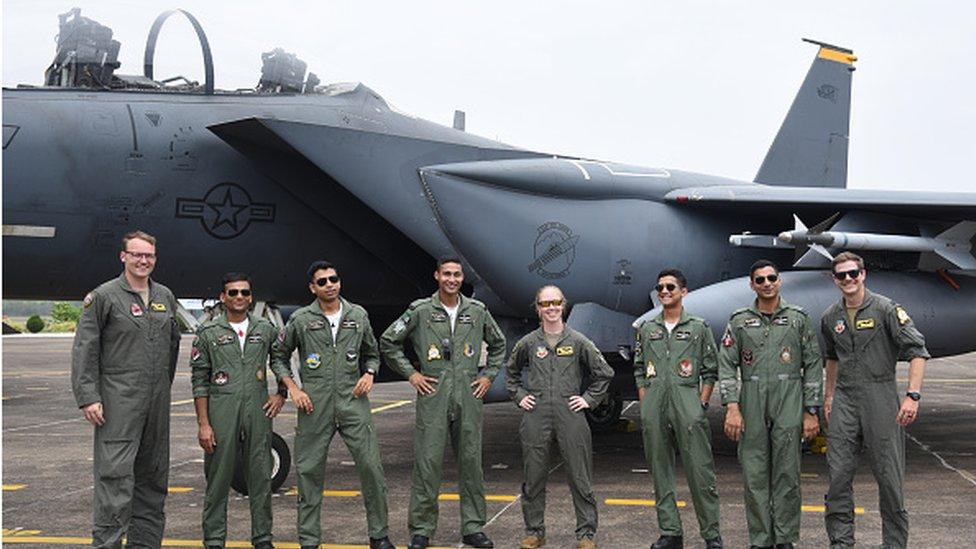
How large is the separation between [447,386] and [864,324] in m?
2.24

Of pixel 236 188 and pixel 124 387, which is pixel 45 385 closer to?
pixel 236 188

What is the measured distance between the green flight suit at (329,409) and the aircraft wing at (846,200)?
3.98 meters

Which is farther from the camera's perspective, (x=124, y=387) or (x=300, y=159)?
(x=300, y=159)

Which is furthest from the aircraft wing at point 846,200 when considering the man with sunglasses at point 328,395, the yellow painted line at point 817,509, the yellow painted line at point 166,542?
the yellow painted line at point 166,542

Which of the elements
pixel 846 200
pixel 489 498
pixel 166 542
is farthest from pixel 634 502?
pixel 846 200

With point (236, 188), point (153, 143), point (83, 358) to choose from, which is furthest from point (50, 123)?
point (83, 358)

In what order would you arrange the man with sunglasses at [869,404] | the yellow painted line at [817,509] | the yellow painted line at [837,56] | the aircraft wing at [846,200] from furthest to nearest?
the yellow painted line at [837,56] < the aircraft wing at [846,200] < the yellow painted line at [817,509] < the man with sunglasses at [869,404]

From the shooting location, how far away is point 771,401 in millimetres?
5324

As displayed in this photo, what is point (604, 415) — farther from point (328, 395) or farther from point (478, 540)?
point (328, 395)

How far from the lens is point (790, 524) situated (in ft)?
17.1

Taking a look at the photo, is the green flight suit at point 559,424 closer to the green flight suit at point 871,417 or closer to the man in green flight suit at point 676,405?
the man in green flight suit at point 676,405

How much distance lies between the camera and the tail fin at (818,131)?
12758mm

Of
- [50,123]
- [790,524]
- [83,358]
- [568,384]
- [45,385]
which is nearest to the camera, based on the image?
[83,358]

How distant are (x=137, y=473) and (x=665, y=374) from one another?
277 cm
